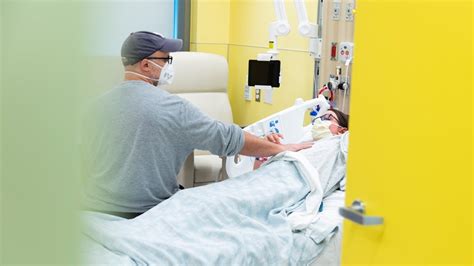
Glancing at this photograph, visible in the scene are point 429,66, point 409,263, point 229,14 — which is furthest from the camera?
point 229,14

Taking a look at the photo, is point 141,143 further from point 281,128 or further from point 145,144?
point 281,128

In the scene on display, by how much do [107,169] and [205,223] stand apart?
0.49m

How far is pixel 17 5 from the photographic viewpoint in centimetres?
71

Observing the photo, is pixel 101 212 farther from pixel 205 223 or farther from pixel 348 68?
pixel 348 68

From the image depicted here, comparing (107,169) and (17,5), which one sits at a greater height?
(17,5)

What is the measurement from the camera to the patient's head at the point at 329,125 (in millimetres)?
3176

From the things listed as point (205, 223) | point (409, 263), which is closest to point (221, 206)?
point (205, 223)

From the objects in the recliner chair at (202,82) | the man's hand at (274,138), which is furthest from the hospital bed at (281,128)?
the recliner chair at (202,82)

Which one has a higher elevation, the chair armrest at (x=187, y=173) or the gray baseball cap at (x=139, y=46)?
the gray baseball cap at (x=139, y=46)

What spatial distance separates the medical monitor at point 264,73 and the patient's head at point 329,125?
3.06 ft

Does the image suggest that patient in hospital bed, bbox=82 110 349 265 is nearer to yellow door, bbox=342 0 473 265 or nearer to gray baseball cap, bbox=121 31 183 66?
gray baseball cap, bbox=121 31 183 66

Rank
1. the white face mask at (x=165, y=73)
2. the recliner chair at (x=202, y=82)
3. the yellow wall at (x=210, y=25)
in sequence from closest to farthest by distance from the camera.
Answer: the white face mask at (x=165, y=73) < the recliner chair at (x=202, y=82) < the yellow wall at (x=210, y=25)

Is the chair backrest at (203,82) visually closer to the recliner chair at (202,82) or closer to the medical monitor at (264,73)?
the recliner chair at (202,82)

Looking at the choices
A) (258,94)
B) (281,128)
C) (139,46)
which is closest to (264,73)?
(258,94)
